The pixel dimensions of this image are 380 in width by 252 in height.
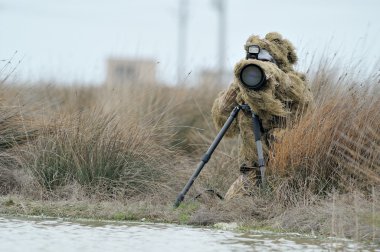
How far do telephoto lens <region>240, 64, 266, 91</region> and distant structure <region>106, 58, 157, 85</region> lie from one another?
521cm

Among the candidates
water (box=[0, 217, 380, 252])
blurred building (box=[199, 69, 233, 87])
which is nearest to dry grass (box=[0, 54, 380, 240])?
water (box=[0, 217, 380, 252])

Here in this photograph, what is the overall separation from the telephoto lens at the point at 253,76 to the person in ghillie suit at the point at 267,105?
0.15 meters

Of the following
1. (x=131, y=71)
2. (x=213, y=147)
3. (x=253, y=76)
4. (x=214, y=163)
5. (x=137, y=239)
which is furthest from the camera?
(x=131, y=71)

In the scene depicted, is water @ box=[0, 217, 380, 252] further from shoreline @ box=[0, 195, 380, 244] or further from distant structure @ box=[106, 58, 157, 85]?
distant structure @ box=[106, 58, 157, 85]

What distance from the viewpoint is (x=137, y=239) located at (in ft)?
24.9

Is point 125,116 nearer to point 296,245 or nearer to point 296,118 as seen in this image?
point 296,118

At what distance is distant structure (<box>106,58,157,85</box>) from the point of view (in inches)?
581

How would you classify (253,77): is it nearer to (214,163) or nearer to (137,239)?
(137,239)

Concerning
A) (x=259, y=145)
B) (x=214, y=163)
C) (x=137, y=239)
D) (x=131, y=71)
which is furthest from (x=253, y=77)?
(x=131, y=71)

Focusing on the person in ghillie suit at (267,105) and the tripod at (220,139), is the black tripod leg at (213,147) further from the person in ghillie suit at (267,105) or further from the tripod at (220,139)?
the person in ghillie suit at (267,105)

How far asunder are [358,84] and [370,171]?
5.56 feet

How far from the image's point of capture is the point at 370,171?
8242 mm

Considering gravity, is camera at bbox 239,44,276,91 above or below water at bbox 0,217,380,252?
above

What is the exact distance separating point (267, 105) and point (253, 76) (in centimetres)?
35
